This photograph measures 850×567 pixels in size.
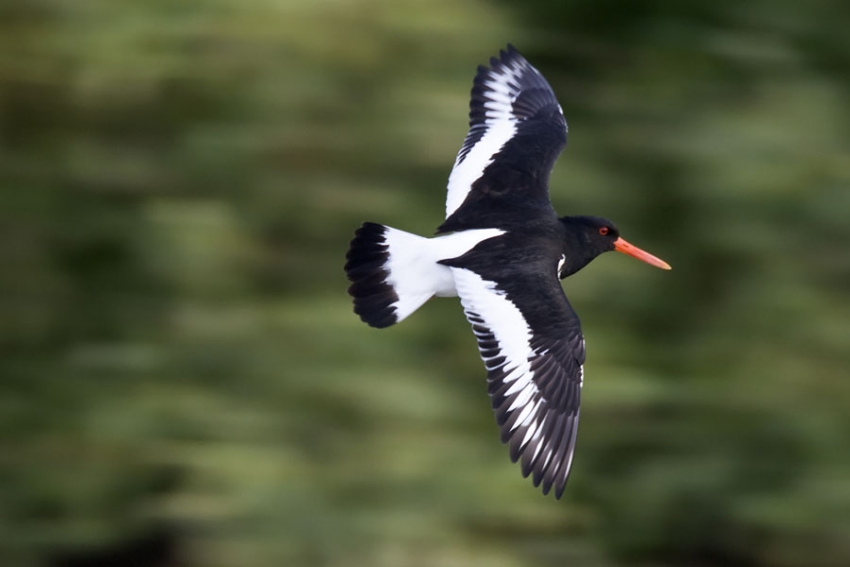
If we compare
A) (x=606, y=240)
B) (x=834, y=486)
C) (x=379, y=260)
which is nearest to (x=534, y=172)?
(x=606, y=240)

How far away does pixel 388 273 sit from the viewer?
4.19 m

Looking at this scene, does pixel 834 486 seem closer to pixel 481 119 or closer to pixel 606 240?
pixel 606 240

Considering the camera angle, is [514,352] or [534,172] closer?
[514,352]

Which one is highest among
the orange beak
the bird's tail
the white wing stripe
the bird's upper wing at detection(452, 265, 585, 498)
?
the white wing stripe

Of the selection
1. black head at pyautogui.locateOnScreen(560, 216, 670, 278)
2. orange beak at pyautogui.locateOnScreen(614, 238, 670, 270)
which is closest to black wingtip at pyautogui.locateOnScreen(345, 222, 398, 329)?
black head at pyautogui.locateOnScreen(560, 216, 670, 278)

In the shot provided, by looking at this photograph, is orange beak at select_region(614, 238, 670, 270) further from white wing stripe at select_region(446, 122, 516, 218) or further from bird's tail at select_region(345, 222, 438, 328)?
bird's tail at select_region(345, 222, 438, 328)

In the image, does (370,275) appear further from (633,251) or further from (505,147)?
(633,251)

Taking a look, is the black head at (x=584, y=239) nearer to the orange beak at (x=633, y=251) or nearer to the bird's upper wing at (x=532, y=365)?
the orange beak at (x=633, y=251)

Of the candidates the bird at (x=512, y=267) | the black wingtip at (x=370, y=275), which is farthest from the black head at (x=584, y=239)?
the black wingtip at (x=370, y=275)

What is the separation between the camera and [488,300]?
12.8ft

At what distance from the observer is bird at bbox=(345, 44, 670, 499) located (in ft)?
12.4

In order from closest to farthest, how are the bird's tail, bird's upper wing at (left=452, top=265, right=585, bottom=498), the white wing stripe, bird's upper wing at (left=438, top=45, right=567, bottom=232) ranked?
bird's upper wing at (left=452, top=265, right=585, bottom=498), the bird's tail, bird's upper wing at (left=438, top=45, right=567, bottom=232), the white wing stripe

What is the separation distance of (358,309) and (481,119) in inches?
43.9

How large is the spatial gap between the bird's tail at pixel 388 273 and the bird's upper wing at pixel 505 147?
237 mm
